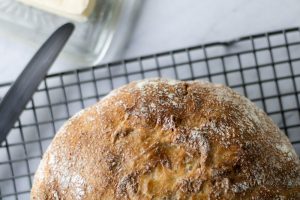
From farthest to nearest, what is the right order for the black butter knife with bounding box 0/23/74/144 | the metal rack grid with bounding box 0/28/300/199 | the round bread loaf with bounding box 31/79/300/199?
the metal rack grid with bounding box 0/28/300/199
the black butter knife with bounding box 0/23/74/144
the round bread loaf with bounding box 31/79/300/199

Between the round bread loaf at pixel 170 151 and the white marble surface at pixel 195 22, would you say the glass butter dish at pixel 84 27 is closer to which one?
the white marble surface at pixel 195 22

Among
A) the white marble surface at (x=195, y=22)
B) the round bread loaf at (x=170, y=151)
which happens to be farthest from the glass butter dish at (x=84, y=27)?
the round bread loaf at (x=170, y=151)

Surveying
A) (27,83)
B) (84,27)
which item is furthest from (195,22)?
(27,83)

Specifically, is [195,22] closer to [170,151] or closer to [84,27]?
[84,27]

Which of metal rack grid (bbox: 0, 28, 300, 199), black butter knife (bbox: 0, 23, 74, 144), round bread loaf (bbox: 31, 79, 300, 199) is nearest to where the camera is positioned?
round bread loaf (bbox: 31, 79, 300, 199)

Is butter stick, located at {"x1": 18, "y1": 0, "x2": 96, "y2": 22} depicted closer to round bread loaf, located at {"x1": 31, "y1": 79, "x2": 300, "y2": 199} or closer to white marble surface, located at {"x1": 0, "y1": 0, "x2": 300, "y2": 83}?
white marble surface, located at {"x1": 0, "y1": 0, "x2": 300, "y2": 83}

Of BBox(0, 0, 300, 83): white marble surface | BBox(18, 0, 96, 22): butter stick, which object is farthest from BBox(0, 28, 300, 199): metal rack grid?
BBox(18, 0, 96, 22): butter stick
